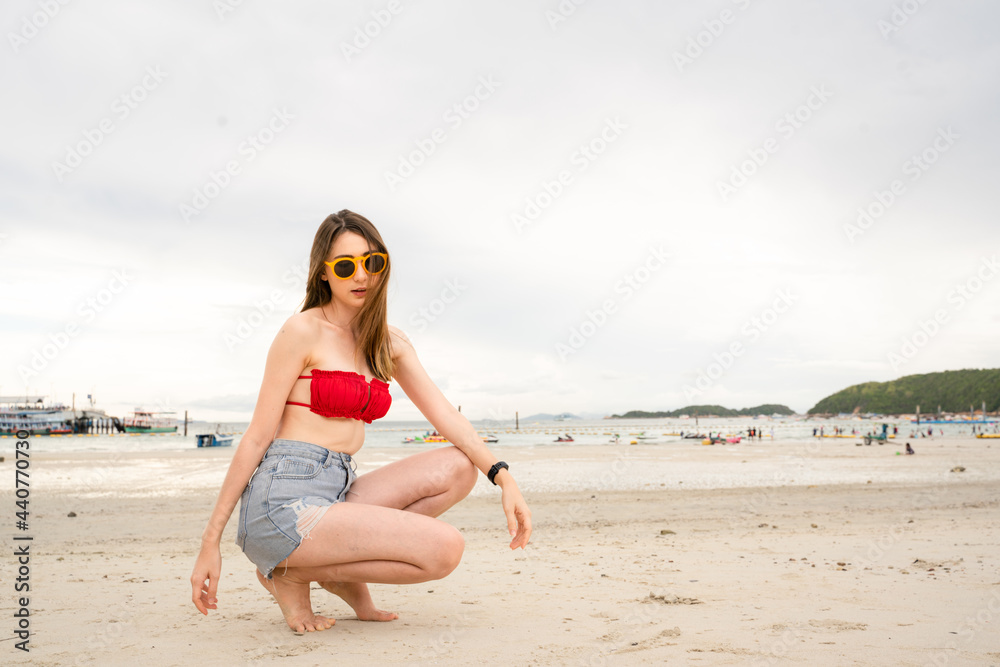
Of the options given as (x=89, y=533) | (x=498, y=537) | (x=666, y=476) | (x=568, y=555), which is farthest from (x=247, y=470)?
(x=666, y=476)

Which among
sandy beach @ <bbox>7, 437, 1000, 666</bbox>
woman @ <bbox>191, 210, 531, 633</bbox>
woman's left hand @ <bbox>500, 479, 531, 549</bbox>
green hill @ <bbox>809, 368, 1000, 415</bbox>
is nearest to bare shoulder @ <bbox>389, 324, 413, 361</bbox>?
woman @ <bbox>191, 210, 531, 633</bbox>

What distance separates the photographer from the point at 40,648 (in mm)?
2822

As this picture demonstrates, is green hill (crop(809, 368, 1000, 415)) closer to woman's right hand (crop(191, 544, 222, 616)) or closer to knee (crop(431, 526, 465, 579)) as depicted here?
knee (crop(431, 526, 465, 579))

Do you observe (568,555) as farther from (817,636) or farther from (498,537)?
(817,636)

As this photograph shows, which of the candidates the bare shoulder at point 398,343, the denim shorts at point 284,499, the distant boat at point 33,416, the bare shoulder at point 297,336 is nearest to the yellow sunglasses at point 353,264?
the bare shoulder at point 297,336

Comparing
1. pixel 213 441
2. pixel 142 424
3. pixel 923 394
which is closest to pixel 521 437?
pixel 213 441

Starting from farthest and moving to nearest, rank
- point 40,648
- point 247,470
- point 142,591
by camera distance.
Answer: point 142,591
point 40,648
point 247,470

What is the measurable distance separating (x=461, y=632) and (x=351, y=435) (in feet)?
3.58

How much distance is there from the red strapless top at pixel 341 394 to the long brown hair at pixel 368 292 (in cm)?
14

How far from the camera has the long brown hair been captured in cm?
296

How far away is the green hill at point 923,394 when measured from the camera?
129125mm

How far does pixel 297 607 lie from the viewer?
3.00 metres

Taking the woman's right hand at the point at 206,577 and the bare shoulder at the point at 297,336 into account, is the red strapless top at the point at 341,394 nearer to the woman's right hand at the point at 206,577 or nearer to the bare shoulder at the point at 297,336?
the bare shoulder at the point at 297,336

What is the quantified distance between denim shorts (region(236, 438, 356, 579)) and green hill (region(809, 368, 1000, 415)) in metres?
154
